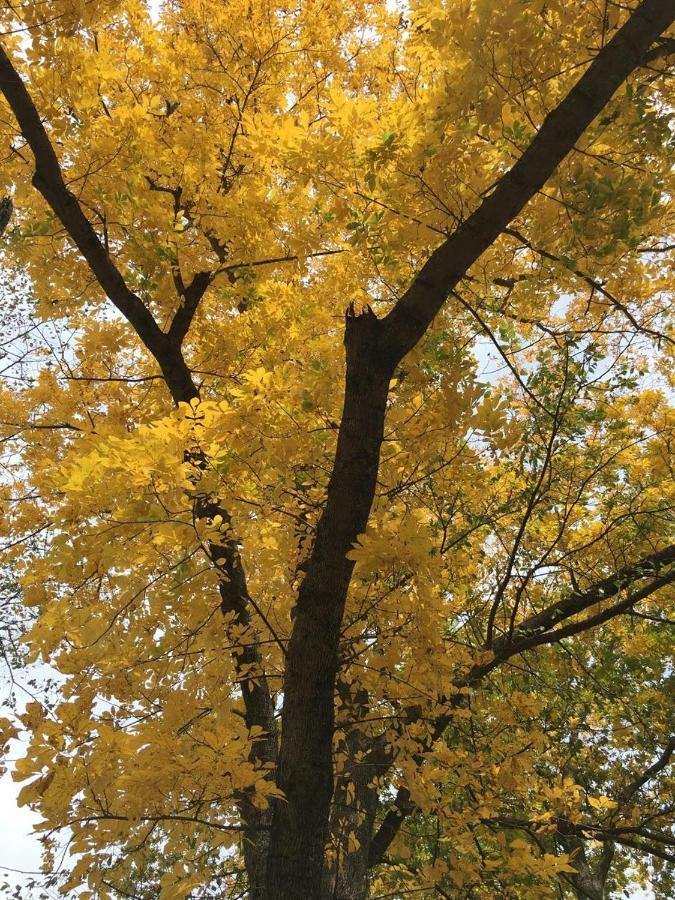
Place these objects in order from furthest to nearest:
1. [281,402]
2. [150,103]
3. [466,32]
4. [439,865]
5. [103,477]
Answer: [150,103], [439,865], [281,402], [103,477], [466,32]

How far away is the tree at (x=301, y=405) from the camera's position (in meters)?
2.31

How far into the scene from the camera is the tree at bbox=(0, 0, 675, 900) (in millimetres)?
2314

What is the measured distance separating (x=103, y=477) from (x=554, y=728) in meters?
4.96

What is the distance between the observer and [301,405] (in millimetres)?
3076

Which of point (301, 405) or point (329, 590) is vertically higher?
point (301, 405)

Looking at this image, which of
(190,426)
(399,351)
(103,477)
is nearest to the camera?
(103,477)

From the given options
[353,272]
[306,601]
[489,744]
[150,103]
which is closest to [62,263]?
[150,103]

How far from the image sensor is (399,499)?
12.7 feet

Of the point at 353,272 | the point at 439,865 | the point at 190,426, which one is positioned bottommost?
the point at 439,865

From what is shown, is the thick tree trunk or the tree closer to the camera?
the tree

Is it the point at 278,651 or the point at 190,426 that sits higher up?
the point at 190,426

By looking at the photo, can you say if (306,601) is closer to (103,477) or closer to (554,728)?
(103,477)

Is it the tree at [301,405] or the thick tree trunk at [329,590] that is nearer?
the tree at [301,405]

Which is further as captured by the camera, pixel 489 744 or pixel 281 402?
pixel 489 744
